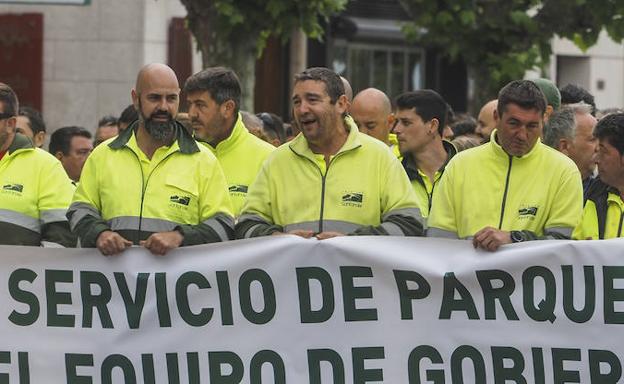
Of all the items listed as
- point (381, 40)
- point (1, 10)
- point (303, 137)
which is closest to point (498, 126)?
point (303, 137)

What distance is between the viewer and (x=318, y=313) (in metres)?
8.18

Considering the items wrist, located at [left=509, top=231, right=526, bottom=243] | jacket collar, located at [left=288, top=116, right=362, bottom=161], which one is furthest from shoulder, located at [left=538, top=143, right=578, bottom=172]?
jacket collar, located at [left=288, top=116, right=362, bottom=161]

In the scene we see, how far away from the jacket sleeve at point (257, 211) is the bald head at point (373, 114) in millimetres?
2296

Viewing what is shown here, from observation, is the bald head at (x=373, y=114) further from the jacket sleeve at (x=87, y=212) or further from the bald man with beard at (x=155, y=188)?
the jacket sleeve at (x=87, y=212)

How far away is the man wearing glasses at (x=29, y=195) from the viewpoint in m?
8.50

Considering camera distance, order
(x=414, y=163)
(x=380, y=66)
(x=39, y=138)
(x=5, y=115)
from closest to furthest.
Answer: (x=5, y=115), (x=414, y=163), (x=39, y=138), (x=380, y=66)

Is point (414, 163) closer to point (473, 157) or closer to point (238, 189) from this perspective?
point (238, 189)

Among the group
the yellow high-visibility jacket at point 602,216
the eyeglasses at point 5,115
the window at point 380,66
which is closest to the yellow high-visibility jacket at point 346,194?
the yellow high-visibility jacket at point 602,216

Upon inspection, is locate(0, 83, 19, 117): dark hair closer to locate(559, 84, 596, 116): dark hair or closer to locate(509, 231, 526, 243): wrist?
locate(509, 231, 526, 243): wrist

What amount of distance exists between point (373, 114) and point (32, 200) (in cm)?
275

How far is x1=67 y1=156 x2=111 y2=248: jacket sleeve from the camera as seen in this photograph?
26.7ft

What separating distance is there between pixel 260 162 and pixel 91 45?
1067 cm

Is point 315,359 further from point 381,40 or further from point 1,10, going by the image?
point 381,40

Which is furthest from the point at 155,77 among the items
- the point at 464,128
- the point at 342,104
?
the point at 464,128
